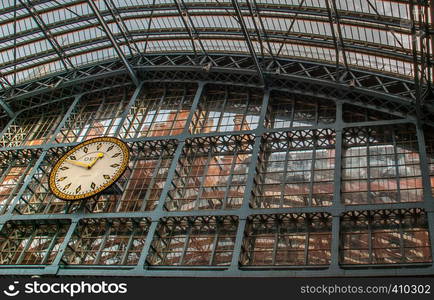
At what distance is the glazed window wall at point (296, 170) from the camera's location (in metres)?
29.0

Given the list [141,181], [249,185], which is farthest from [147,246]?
[249,185]

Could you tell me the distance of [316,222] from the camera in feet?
90.5

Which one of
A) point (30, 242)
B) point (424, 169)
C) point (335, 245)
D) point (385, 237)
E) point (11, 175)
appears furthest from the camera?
point (11, 175)

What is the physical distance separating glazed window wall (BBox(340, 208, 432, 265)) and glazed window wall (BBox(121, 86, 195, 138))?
13.3 meters

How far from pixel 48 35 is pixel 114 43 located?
547 centimetres

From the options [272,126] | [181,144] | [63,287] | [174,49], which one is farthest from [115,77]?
[63,287]

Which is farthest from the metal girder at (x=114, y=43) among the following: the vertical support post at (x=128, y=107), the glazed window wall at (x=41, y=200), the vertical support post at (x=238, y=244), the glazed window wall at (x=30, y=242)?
the vertical support post at (x=238, y=244)

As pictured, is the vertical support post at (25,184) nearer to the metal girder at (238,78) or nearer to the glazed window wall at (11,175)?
the glazed window wall at (11,175)

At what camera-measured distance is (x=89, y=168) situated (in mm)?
33406

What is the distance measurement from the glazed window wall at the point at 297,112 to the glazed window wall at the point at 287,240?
7.50 meters

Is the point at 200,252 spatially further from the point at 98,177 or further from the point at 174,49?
the point at 174,49

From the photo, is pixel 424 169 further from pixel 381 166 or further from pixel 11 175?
pixel 11 175

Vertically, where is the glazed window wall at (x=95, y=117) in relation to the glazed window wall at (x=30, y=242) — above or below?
above

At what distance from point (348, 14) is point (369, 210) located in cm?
1203
